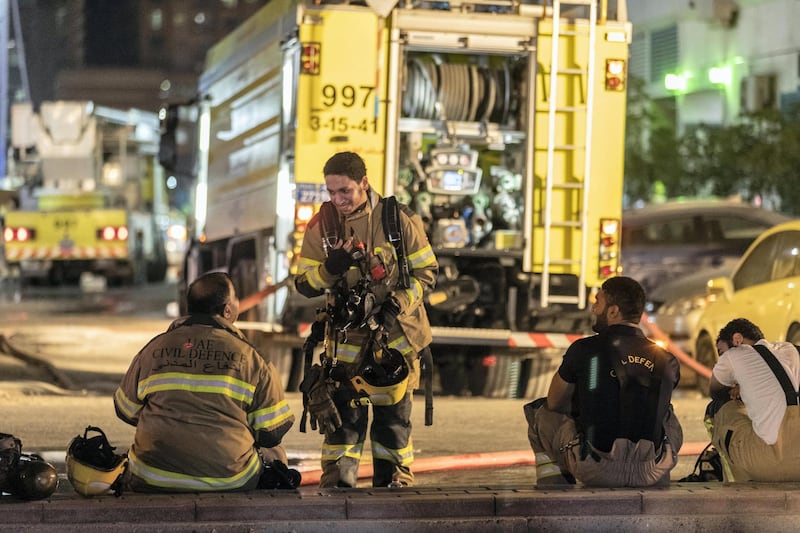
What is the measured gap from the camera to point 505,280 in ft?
36.7

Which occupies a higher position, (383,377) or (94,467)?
(383,377)

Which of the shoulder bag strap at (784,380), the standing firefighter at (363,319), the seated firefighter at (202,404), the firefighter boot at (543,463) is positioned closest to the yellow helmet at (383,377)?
the standing firefighter at (363,319)

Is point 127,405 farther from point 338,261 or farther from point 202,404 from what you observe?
point 338,261

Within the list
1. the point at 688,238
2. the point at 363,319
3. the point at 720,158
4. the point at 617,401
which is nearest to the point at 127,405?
the point at 363,319

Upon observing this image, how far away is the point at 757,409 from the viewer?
19.6ft

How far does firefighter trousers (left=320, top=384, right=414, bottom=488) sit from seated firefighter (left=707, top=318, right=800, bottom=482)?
1.33 m

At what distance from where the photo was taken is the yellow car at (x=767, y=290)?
420 inches

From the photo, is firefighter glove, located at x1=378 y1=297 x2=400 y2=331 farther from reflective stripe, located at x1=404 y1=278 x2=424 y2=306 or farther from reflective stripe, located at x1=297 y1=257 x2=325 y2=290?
reflective stripe, located at x1=297 y1=257 x2=325 y2=290

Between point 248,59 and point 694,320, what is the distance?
194 inches

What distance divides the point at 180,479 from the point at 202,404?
12.5 inches

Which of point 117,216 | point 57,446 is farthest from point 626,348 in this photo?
Answer: point 117,216

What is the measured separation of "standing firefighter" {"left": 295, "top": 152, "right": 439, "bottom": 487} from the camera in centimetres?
613

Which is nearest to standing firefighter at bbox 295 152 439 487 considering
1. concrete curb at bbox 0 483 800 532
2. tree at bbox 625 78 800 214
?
concrete curb at bbox 0 483 800 532

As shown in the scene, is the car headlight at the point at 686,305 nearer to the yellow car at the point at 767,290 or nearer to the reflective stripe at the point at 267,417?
the yellow car at the point at 767,290
